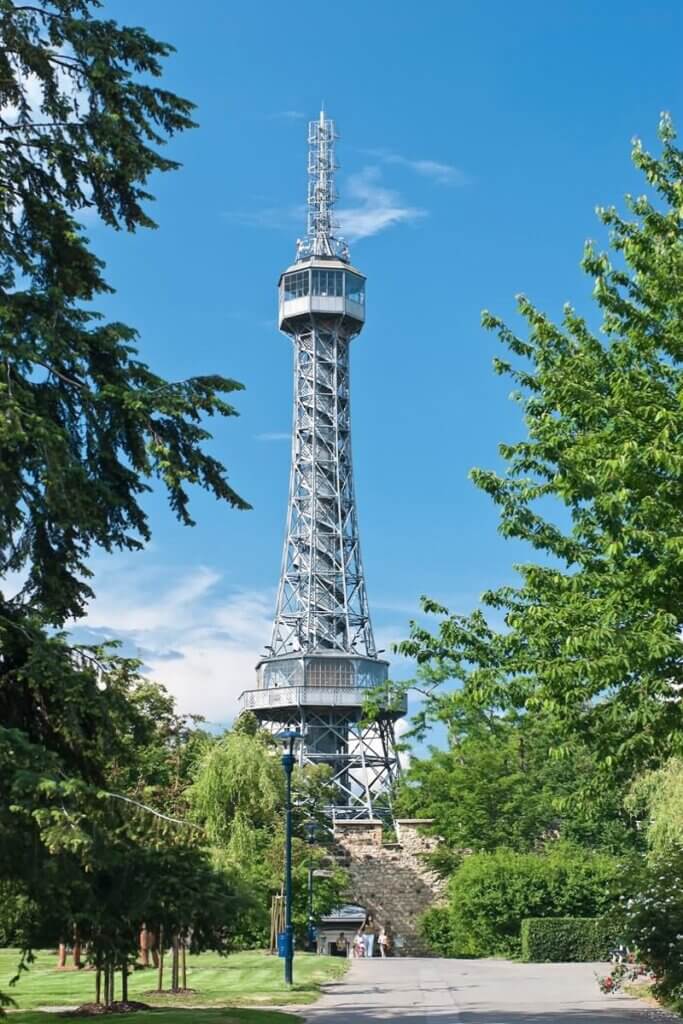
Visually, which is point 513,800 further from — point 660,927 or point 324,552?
point 324,552

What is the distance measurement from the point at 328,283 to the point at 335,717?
1292 inches

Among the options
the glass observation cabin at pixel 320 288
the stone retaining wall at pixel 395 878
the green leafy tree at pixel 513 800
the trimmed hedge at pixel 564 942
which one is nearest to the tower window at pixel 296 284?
the glass observation cabin at pixel 320 288

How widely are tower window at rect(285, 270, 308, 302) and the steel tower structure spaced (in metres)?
0.08

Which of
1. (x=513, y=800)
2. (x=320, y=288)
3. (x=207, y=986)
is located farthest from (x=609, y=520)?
(x=320, y=288)

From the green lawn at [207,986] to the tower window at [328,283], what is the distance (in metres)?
66.8

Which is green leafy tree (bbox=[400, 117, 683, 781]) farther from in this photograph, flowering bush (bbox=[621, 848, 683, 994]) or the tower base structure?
the tower base structure

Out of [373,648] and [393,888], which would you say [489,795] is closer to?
[393,888]

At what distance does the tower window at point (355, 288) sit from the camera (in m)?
95.0

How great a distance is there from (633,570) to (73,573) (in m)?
6.20

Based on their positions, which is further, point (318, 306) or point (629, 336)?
point (318, 306)

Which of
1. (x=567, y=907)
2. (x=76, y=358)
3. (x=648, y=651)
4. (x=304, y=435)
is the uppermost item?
(x=304, y=435)

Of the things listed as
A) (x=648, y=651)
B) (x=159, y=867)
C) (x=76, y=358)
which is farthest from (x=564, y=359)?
(x=159, y=867)

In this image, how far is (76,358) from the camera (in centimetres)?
1312

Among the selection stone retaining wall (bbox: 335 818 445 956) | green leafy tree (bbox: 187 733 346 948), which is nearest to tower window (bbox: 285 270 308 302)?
stone retaining wall (bbox: 335 818 445 956)
